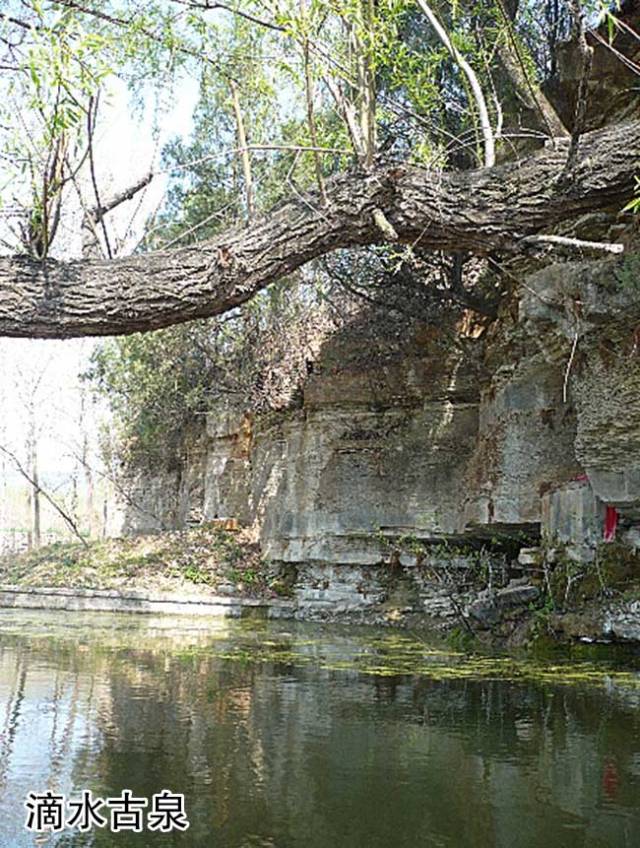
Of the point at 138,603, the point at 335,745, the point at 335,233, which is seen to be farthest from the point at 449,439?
the point at 335,745

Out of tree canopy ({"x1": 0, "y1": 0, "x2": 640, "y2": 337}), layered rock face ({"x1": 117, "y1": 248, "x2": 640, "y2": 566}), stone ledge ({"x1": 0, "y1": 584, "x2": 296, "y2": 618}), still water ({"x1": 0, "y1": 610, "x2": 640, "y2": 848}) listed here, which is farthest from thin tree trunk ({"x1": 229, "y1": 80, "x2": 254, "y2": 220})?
stone ledge ({"x1": 0, "y1": 584, "x2": 296, "y2": 618})

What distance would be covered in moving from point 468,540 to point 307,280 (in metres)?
6.40

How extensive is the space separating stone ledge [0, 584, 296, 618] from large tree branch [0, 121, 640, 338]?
11.4 meters

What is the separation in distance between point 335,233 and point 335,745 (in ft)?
9.61

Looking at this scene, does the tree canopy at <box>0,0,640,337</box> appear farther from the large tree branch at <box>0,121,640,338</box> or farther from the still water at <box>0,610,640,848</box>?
the still water at <box>0,610,640,848</box>

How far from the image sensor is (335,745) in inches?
209

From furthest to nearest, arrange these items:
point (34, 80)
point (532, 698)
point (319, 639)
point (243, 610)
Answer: point (243, 610), point (319, 639), point (532, 698), point (34, 80)

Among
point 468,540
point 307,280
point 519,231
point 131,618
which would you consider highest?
point 307,280

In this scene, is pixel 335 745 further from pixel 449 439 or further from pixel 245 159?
pixel 449 439

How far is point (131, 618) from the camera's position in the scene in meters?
15.2

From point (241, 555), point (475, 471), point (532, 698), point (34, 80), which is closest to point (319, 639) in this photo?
point (475, 471)

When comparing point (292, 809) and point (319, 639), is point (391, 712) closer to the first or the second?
point (292, 809)

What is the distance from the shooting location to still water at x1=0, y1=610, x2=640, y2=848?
3.73 m

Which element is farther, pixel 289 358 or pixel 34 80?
pixel 289 358
